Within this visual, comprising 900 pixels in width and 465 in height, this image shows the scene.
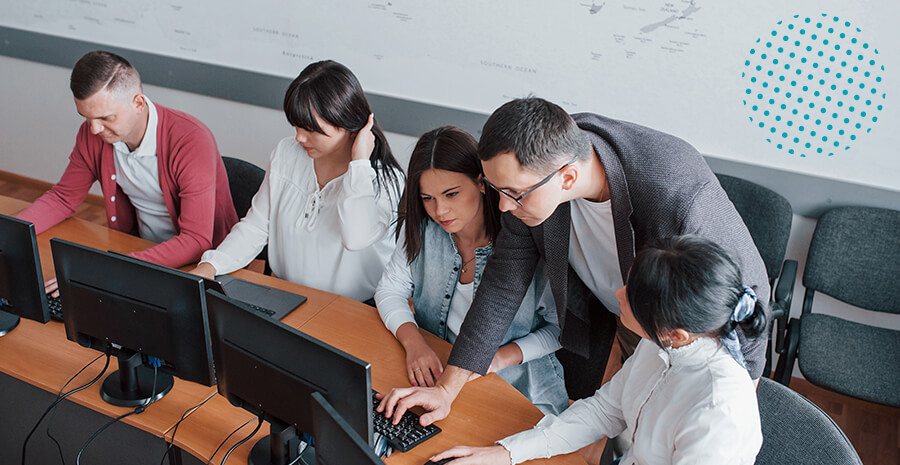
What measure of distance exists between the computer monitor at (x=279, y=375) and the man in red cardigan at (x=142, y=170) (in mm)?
860

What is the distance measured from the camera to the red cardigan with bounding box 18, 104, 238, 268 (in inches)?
89.4

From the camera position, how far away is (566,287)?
1.75 meters

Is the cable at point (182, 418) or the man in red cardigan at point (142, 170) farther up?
the man in red cardigan at point (142, 170)

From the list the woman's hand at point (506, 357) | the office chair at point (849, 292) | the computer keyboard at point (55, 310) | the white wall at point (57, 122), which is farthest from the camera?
the white wall at point (57, 122)

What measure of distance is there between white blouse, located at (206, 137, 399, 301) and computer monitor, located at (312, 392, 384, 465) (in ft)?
3.36

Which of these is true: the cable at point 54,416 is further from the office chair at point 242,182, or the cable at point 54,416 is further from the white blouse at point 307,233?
the office chair at point 242,182

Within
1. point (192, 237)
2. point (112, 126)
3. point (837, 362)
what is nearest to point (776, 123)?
point (837, 362)

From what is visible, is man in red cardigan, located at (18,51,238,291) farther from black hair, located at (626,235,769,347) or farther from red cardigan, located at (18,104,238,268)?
black hair, located at (626,235,769,347)

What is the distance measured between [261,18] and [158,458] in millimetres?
2221

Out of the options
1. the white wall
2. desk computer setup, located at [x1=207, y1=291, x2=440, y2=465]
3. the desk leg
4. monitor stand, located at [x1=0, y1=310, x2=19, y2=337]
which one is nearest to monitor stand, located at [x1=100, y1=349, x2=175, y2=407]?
the desk leg

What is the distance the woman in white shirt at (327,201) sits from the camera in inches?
82.0

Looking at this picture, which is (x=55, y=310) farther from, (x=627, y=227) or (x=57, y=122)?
(x=57, y=122)

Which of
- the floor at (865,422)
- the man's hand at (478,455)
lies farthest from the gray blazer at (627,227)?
the floor at (865,422)

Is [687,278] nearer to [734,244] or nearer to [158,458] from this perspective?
[734,244]
